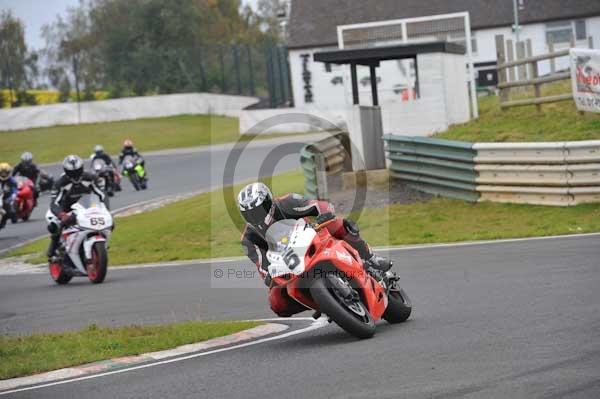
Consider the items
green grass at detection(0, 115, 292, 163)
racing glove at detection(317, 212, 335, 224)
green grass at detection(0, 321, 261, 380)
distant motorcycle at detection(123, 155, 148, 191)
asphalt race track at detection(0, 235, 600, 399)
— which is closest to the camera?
asphalt race track at detection(0, 235, 600, 399)

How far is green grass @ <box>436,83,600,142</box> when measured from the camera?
1964 centimetres

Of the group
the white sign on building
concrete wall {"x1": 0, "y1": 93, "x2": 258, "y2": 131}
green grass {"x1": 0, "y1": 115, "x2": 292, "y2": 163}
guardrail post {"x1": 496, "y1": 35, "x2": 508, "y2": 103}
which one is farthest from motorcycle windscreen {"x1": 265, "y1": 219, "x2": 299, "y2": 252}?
concrete wall {"x1": 0, "y1": 93, "x2": 258, "y2": 131}

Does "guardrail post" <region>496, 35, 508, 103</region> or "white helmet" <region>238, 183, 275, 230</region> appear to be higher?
"guardrail post" <region>496, 35, 508, 103</region>

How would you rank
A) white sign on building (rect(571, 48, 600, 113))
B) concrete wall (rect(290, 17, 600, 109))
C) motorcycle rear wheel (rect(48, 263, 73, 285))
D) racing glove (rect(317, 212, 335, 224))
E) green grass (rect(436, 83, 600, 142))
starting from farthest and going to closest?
concrete wall (rect(290, 17, 600, 109)) → white sign on building (rect(571, 48, 600, 113)) → green grass (rect(436, 83, 600, 142)) → motorcycle rear wheel (rect(48, 263, 73, 285)) → racing glove (rect(317, 212, 335, 224))

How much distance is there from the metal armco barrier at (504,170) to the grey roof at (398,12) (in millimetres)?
38808

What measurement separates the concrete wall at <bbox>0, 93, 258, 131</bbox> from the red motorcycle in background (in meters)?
27.4

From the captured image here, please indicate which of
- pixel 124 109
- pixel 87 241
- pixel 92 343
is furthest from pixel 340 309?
pixel 124 109

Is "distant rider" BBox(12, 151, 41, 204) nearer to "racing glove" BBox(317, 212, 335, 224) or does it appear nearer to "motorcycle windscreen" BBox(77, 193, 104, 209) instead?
"motorcycle windscreen" BBox(77, 193, 104, 209)

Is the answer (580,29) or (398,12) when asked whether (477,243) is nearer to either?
(580,29)

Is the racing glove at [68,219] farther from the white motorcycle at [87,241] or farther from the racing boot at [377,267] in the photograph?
the racing boot at [377,267]

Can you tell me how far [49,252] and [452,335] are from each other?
9.36 meters

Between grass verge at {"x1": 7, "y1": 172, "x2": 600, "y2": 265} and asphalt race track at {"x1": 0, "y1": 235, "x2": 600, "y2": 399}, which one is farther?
grass verge at {"x1": 7, "y1": 172, "x2": 600, "y2": 265}

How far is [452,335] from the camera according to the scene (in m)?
8.30

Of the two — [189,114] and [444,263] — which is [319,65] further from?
[444,263]
